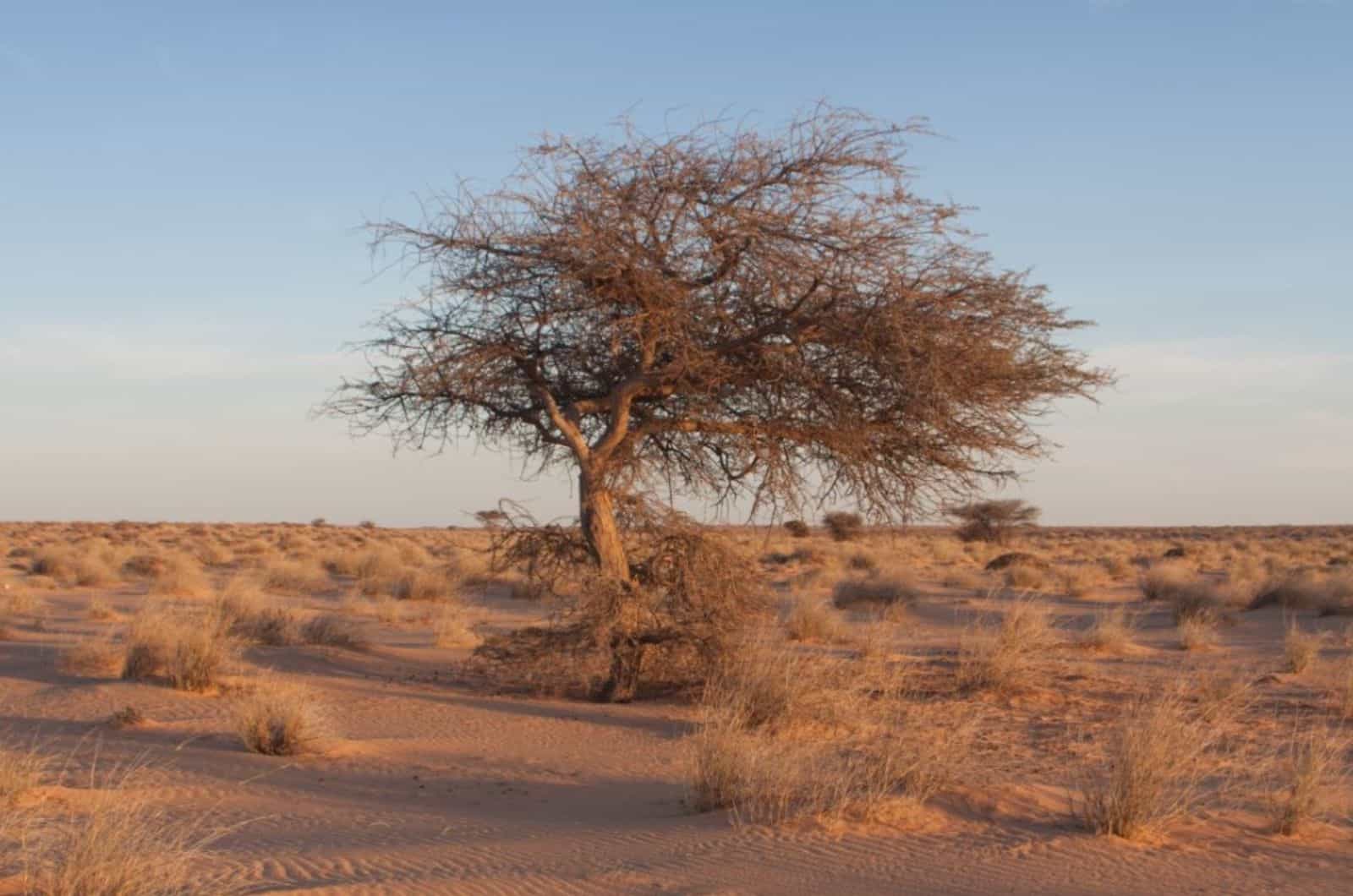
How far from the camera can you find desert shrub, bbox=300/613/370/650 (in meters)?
18.8

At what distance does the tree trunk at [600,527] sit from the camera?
542 inches

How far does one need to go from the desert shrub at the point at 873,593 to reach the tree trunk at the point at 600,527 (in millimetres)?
14859

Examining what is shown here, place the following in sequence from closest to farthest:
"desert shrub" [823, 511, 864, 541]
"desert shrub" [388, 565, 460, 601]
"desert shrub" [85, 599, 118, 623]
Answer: "desert shrub" [85, 599, 118, 623] → "desert shrub" [823, 511, 864, 541] → "desert shrub" [388, 565, 460, 601]

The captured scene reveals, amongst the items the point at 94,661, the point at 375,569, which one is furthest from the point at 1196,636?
the point at 375,569

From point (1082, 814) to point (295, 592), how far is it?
25481mm

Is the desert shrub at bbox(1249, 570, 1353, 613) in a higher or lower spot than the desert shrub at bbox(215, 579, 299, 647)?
higher

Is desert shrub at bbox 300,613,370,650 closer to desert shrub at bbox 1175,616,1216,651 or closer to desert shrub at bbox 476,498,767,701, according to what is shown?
desert shrub at bbox 476,498,767,701

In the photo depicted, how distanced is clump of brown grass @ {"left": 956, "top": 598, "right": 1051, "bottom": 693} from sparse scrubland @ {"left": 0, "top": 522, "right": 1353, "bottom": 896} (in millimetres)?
39

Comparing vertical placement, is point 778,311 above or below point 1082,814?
above

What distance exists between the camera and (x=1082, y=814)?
339 inches

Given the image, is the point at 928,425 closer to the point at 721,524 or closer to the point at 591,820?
the point at 721,524

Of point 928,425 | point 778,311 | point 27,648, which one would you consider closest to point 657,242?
point 778,311

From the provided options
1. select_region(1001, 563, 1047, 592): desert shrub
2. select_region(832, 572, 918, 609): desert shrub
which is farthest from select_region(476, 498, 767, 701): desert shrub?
select_region(1001, 563, 1047, 592): desert shrub

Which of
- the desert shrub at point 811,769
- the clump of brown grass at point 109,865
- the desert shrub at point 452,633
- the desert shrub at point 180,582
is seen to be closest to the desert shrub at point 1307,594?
the desert shrub at point 452,633
